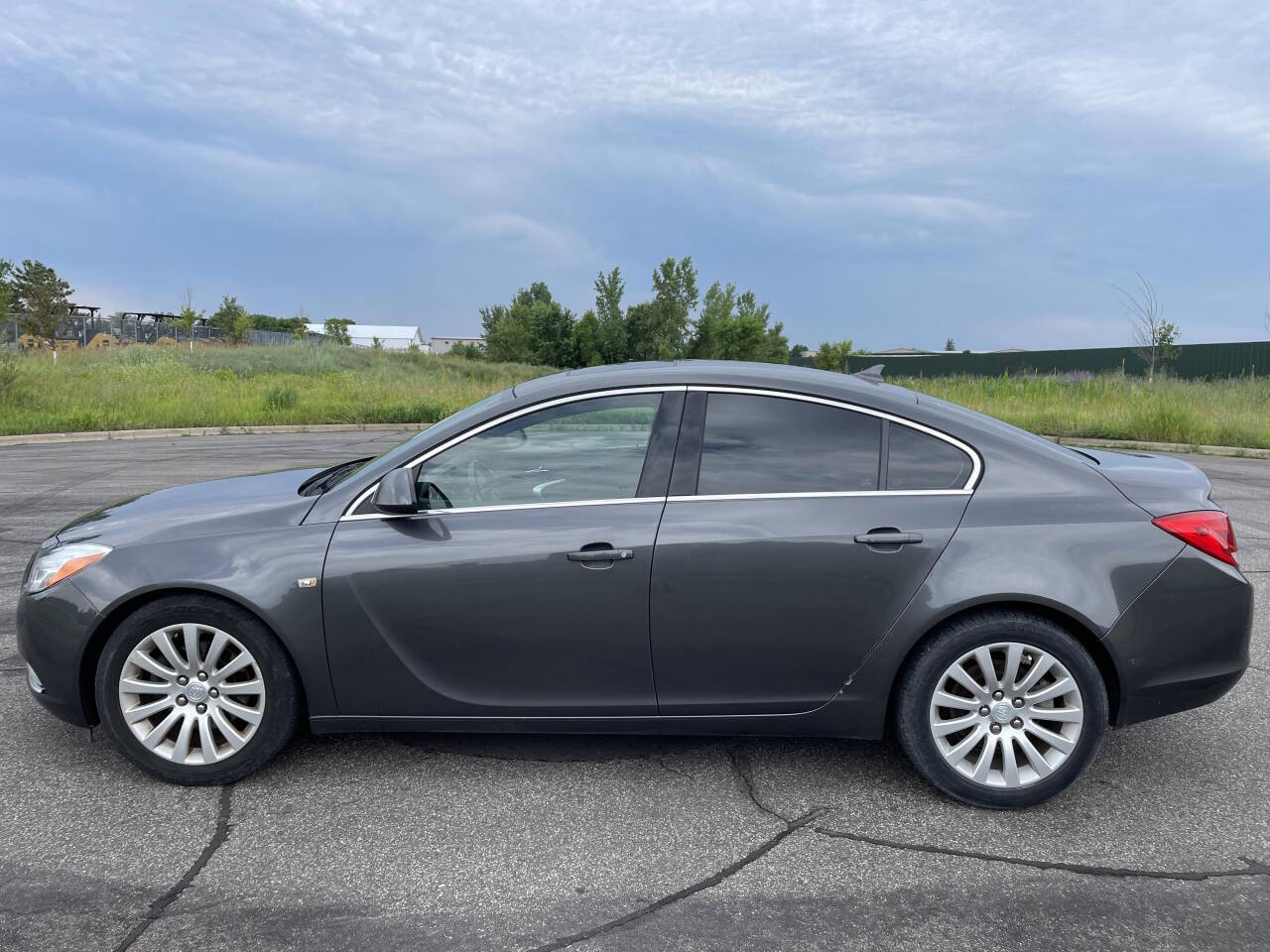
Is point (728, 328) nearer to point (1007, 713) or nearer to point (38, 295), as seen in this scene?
point (38, 295)

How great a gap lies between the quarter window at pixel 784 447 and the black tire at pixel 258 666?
65.9 inches

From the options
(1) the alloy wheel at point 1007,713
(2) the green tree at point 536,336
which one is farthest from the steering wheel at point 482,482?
(2) the green tree at point 536,336

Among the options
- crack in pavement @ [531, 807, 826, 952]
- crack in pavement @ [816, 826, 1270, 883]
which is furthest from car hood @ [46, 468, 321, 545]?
crack in pavement @ [816, 826, 1270, 883]

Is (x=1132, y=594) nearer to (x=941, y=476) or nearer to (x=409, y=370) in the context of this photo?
(x=941, y=476)

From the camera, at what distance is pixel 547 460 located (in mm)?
3785

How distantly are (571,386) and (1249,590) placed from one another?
8.56 feet

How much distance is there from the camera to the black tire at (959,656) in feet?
11.4

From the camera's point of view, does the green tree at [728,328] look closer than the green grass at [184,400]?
No

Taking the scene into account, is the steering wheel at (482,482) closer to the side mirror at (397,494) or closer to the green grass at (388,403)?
the side mirror at (397,494)

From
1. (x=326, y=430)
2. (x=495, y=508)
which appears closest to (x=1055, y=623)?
(x=495, y=508)

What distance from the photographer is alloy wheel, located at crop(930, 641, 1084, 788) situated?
3502mm

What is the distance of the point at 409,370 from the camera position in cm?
4772

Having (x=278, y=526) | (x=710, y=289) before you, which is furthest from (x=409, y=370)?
(x=278, y=526)

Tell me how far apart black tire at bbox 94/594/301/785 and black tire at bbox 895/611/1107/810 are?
88.3 inches
